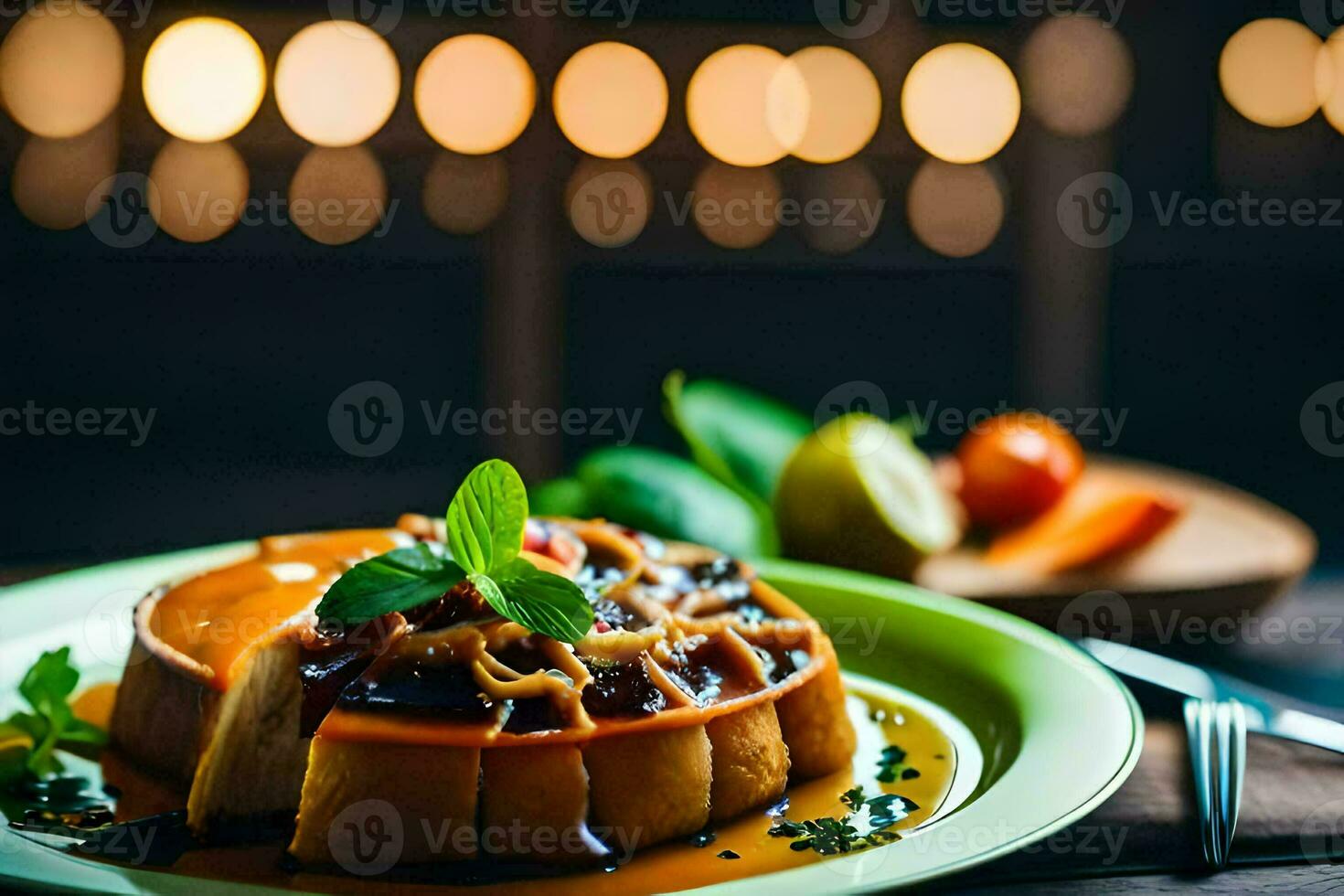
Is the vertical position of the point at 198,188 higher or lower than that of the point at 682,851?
higher

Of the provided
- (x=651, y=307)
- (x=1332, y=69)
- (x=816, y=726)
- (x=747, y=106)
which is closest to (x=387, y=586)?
(x=816, y=726)

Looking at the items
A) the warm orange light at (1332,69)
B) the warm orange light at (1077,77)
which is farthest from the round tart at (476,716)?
the warm orange light at (1332,69)

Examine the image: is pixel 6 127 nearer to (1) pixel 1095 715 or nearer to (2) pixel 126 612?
(2) pixel 126 612

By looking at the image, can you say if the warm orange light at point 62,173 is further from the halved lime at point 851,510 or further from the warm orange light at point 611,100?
the halved lime at point 851,510

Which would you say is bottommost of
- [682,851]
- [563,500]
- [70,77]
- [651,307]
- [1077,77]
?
[682,851]

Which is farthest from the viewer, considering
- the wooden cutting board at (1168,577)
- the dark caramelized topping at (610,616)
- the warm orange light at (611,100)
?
the warm orange light at (611,100)

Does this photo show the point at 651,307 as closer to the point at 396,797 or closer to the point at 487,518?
the point at 487,518

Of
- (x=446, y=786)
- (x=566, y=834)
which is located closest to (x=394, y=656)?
(x=446, y=786)
